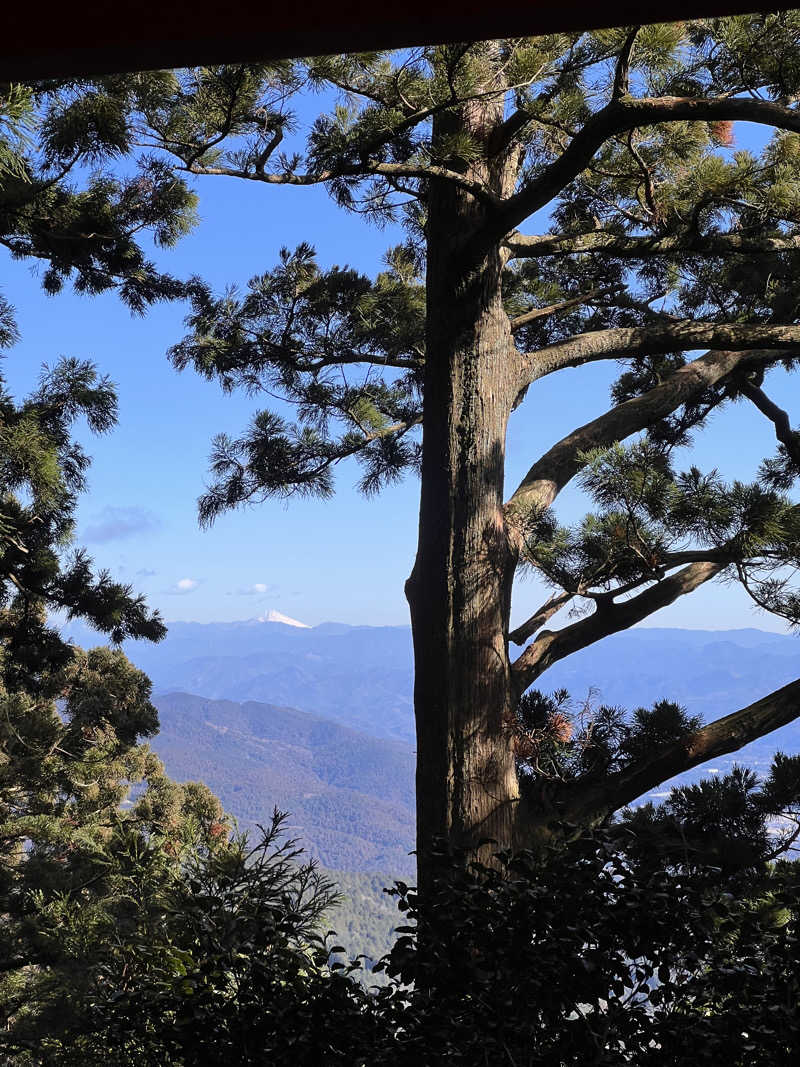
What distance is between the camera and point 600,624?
117 inches

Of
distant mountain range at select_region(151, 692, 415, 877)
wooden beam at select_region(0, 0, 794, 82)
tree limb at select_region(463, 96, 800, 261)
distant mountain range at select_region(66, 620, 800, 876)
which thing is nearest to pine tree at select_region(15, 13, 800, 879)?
tree limb at select_region(463, 96, 800, 261)

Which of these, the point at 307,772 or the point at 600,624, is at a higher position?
the point at 307,772

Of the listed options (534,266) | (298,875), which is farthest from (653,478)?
(534,266)

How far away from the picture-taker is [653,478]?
255cm

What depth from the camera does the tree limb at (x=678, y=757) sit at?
2629mm

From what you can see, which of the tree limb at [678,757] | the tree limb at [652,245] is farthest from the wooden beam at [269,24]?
the tree limb at [678,757]

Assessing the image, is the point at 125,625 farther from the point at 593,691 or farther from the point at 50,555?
the point at 593,691

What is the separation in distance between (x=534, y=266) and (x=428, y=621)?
212 centimetres

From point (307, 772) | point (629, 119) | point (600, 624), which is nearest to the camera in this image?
point (629, 119)

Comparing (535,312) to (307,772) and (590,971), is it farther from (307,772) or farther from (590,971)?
(307,772)

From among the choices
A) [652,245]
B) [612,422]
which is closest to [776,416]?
→ [612,422]

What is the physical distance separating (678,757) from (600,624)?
51cm

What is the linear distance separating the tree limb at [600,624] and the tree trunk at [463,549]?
207 mm

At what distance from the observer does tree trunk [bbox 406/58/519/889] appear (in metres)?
2.59
